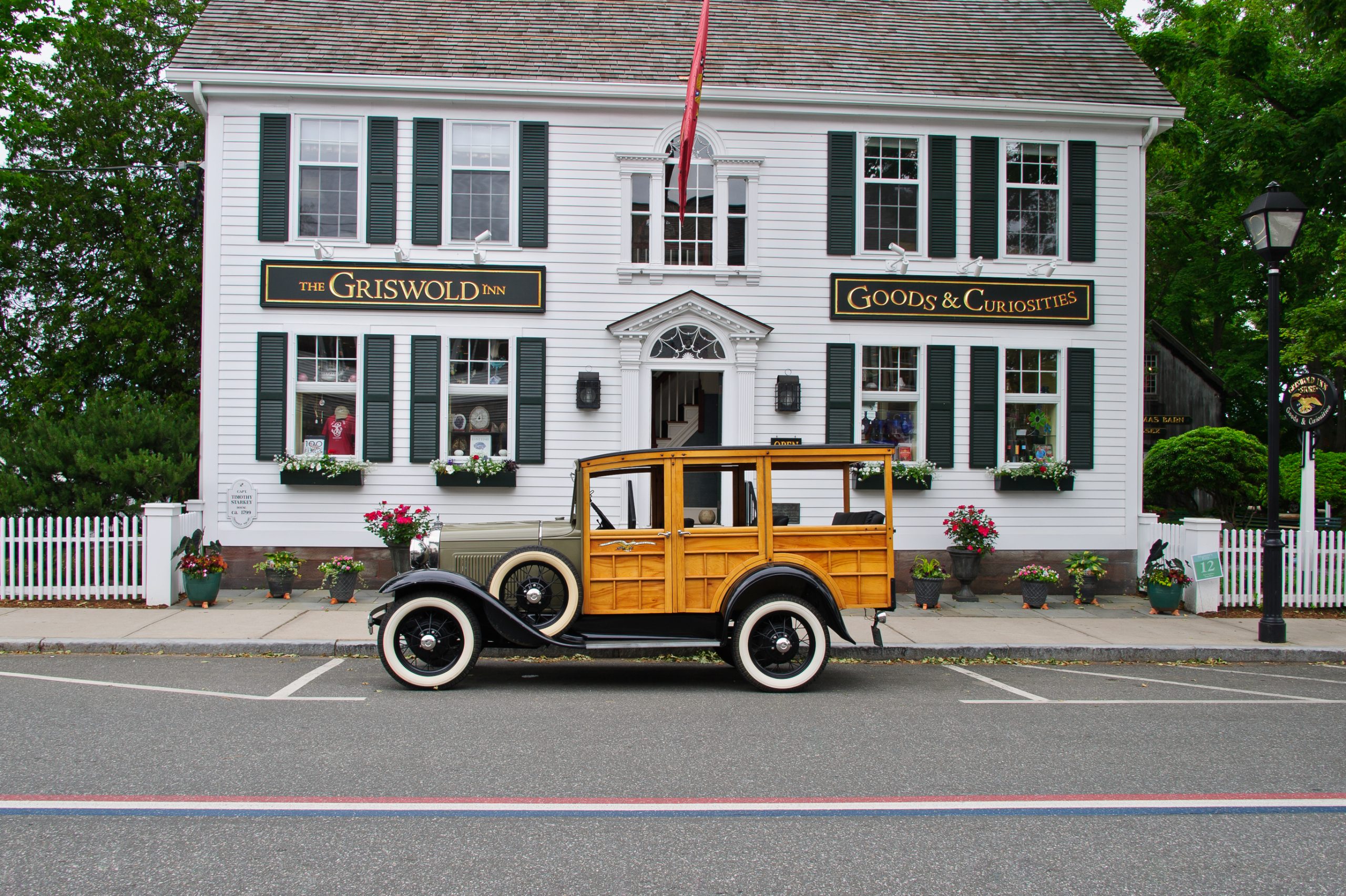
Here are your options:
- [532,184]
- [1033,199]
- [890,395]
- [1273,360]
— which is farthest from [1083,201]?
[532,184]

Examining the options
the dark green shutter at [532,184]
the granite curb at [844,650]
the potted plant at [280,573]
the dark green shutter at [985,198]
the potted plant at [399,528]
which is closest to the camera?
the granite curb at [844,650]

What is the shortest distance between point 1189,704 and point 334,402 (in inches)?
419

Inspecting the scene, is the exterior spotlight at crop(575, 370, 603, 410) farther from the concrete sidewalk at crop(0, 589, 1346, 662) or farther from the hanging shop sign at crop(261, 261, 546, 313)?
the concrete sidewalk at crop(0, 589, 1346, 662)

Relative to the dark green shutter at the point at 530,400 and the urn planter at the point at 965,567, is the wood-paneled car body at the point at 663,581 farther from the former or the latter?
the urn planter at the point at 965,567

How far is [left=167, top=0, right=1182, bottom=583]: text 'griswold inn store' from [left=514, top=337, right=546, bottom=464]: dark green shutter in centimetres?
3

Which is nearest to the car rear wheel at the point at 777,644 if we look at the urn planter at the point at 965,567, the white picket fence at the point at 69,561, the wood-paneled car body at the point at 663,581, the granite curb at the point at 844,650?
the wood-paneled car body at the point at 663,581

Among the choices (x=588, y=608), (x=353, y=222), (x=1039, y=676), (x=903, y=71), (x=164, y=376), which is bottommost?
(x=1039, y=676)

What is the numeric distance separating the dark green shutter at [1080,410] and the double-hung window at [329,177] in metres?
10.4

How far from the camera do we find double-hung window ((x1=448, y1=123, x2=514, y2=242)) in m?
12.6

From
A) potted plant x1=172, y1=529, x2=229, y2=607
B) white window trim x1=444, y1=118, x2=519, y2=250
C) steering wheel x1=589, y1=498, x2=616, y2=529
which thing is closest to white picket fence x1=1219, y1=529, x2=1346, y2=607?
steering wheel x1=589, y1=498, x2=616, y2=529

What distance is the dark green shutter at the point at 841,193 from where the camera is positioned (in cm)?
1278

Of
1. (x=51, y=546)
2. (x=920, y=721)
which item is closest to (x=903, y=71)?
(x=920, y=721)

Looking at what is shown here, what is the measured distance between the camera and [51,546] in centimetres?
1097

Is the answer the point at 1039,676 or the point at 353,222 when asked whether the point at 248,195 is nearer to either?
the point at 353,222
